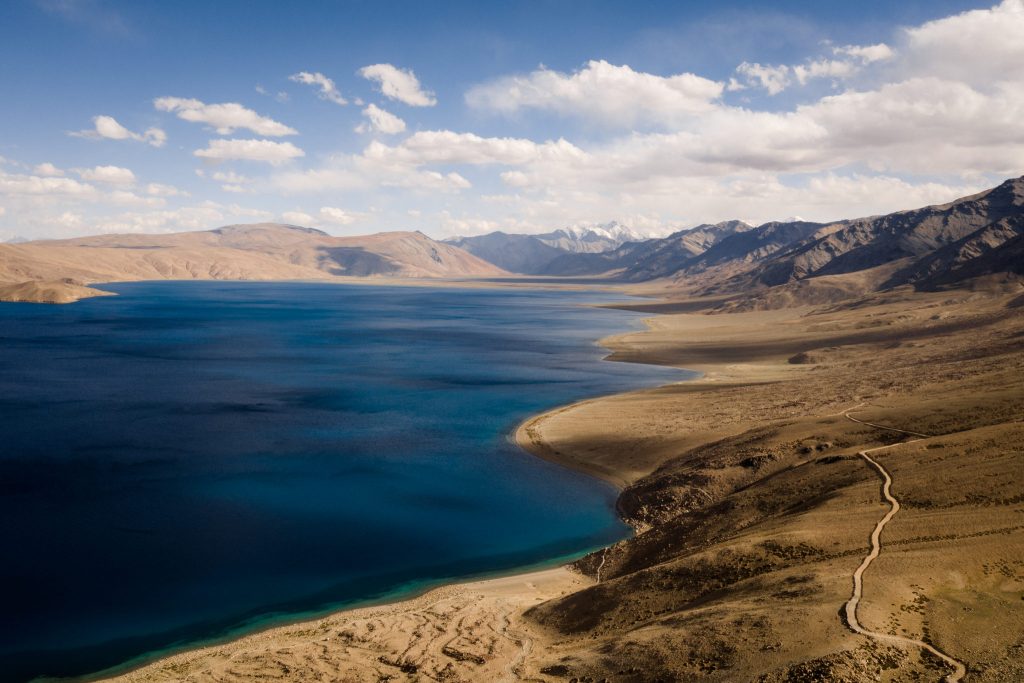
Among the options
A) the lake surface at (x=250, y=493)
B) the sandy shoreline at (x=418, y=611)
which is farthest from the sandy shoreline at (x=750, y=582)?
the lake surface at (x=250, y=493)

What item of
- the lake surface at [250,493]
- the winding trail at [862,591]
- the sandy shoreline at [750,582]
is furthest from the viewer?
the lake surface at [250,493]

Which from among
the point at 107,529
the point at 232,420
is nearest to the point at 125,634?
the point at 107,529

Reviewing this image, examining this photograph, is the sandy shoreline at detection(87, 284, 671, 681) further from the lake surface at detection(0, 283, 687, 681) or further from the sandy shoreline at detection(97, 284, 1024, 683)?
the lake surface at detection(0, 283, 687, 681)

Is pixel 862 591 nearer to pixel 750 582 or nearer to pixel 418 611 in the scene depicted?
pixel 750 582

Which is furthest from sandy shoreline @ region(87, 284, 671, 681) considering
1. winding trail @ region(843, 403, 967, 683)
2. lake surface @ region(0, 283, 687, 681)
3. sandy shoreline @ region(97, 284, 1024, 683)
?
winding trail @ region(843, 403, 967, 683)

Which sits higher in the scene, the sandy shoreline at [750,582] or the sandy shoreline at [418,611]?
the sandy shoreline at [750,582]

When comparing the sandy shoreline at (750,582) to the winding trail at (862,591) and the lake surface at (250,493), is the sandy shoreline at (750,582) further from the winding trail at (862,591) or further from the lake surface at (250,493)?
the lake surface at (250,493)

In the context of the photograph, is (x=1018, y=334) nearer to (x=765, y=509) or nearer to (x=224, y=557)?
(x=765, y=509)

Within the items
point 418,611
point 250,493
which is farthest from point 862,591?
point 250,493
